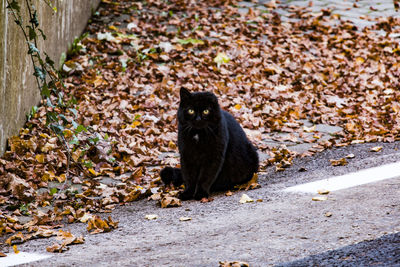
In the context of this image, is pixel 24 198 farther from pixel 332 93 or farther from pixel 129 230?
pixel 332 93

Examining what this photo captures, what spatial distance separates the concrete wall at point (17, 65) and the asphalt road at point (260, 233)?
1889 millimetres

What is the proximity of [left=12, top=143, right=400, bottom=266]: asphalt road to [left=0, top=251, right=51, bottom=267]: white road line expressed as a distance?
0.25ft

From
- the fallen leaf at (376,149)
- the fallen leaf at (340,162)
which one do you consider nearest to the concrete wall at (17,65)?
the fallen leaf at (340,162)

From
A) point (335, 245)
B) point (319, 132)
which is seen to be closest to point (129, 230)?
point (335, 245)

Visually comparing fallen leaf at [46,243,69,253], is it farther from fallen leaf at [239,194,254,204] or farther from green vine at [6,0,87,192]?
fallen leaf at [239,194,254,204]

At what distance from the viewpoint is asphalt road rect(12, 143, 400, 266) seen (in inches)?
119

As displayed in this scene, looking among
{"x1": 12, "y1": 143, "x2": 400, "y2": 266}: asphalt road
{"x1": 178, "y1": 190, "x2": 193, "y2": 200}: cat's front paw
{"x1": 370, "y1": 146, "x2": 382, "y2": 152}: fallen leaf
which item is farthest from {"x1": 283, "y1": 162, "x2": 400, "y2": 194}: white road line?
{"x1": 178, "y1": 190, "x2": 193, "y2": 200}: cat's front paw

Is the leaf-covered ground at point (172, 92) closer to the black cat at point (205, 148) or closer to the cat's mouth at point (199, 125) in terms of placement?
the black cat at point (205, 148)

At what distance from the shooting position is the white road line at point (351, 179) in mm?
4457

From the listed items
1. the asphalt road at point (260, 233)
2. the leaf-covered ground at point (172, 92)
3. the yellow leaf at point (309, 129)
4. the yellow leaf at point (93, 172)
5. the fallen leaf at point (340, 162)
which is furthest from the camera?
the yellow leaf at point (309, 129)

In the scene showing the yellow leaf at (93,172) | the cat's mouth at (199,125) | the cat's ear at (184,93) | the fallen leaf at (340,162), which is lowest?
the yellow leaf at (93,172)

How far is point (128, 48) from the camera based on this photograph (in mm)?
9297

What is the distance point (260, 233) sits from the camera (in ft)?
11.6

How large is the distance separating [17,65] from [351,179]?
147 inches
